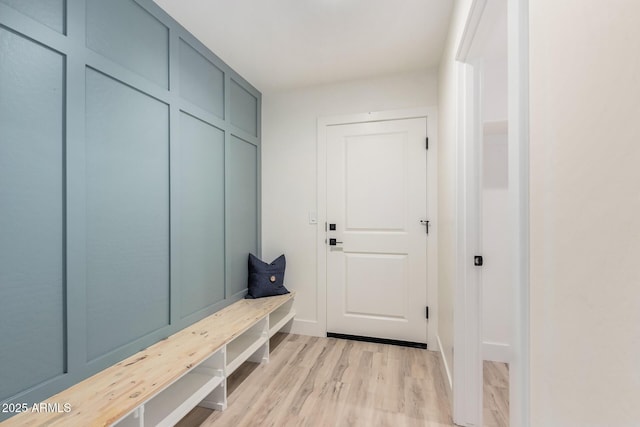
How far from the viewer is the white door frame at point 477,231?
2.19 ft

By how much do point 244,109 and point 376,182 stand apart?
143 cm

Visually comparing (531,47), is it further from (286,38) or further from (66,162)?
(286,38)

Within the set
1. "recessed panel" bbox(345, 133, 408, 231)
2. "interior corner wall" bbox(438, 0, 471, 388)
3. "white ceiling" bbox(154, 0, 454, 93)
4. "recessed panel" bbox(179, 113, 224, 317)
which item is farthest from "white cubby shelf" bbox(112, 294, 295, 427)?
"white ceiling" bbox(154, 0, 454, 93)

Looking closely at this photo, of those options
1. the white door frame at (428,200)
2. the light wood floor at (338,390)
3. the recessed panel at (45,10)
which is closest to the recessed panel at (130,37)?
the recessed panel at (45,10)

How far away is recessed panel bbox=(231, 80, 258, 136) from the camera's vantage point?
255 cm

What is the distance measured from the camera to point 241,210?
265 cm

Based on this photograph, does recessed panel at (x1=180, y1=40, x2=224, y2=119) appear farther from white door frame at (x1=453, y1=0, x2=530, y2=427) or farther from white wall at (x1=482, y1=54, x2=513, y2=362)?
white wall at (x1=482, y1=54, x2=513, y2=362)

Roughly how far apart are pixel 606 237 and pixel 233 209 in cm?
242

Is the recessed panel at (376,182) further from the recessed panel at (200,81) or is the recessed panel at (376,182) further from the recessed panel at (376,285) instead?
the recessed panel at (200,81)

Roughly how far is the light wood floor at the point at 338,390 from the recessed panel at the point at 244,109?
2.07 m

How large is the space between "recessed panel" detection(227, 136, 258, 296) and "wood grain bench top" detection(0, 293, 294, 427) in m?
0.58

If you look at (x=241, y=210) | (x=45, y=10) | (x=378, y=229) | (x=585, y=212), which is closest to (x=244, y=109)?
(x=241, y=210)

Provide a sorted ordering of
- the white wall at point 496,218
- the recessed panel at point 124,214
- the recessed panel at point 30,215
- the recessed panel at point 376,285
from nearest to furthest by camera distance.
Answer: the recessed panel at point 30,215 → the recessed panel at point 124,214 → the white wall at point 496,218 → the recessed panel at point 376,285

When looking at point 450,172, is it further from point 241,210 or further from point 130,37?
point 130,37
